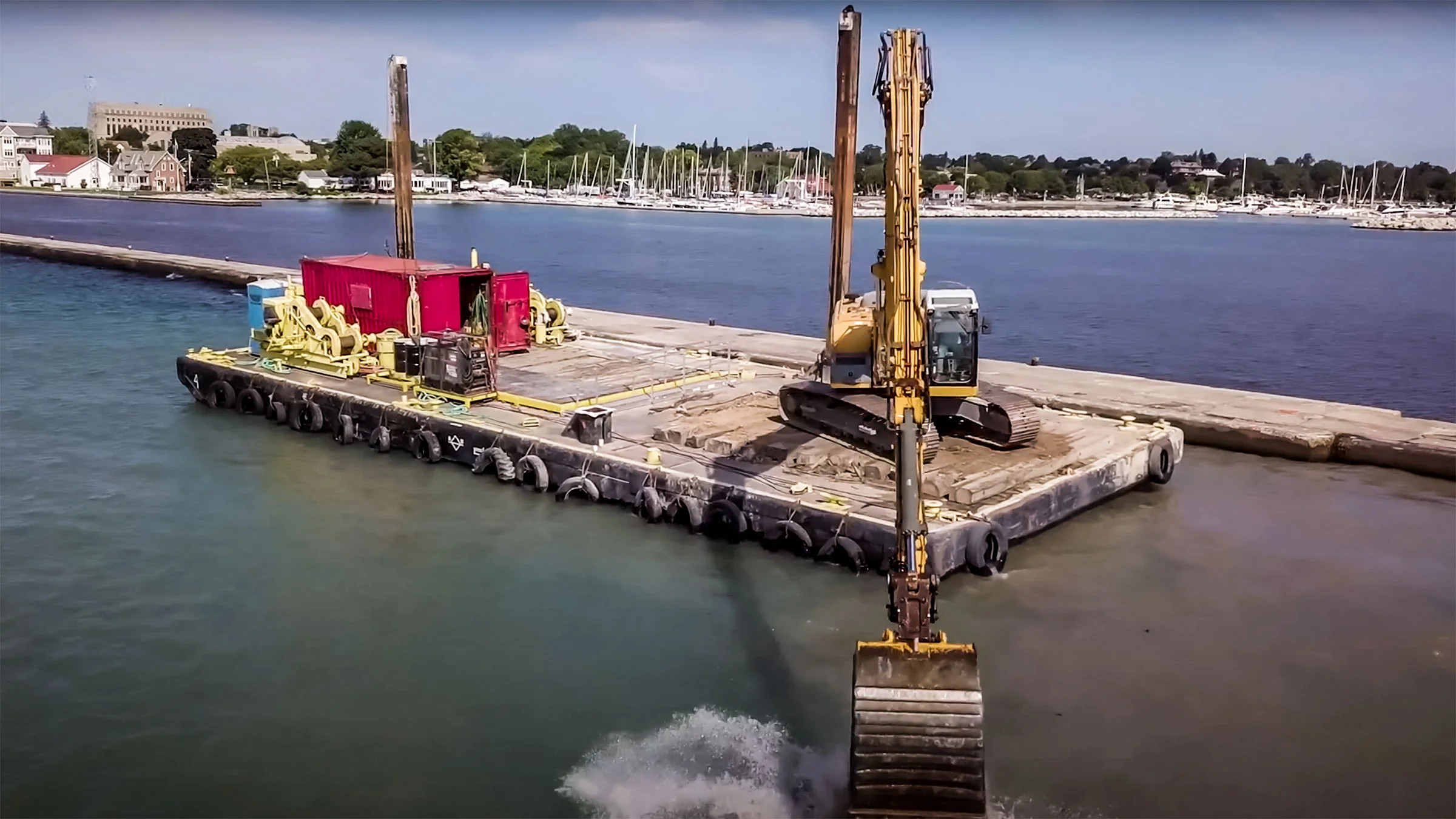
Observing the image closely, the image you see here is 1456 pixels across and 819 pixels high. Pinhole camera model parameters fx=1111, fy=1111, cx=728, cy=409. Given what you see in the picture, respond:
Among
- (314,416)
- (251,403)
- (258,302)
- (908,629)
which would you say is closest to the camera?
(908,629)

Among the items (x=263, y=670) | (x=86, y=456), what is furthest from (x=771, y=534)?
(x=86, y=456)

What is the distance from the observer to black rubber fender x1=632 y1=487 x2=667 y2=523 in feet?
54.9

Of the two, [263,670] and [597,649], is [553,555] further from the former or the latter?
[263,670]

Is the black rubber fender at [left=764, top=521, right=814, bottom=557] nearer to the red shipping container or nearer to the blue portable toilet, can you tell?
the red shipping container

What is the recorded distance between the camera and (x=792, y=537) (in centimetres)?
1534

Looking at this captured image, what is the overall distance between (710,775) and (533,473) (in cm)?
886

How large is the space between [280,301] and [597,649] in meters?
15.3

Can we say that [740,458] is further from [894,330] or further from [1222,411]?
[1222,411]

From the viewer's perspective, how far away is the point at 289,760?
10688mm

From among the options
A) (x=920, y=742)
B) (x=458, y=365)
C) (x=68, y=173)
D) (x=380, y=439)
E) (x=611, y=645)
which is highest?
(x=68, y=173)

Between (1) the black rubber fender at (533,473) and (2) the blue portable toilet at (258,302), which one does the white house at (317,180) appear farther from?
(1) the black rubber fender at (533,473)


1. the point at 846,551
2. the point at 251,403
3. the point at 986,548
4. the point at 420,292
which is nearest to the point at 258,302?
the point at 251,403

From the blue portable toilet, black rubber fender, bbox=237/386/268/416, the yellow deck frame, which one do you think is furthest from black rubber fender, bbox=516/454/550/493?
the blue portable toilet

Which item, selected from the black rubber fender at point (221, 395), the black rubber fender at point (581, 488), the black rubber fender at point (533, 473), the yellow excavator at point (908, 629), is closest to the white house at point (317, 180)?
the black rubber fender at point (221, 395)
